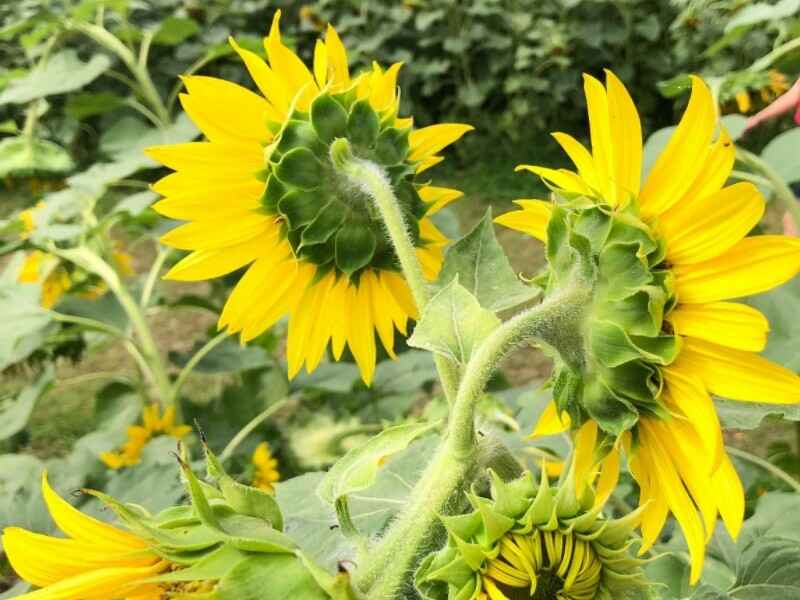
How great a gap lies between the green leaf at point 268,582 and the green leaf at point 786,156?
689 millimetres

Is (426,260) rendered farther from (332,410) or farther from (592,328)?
(332,410)

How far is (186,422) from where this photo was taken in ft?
4.76

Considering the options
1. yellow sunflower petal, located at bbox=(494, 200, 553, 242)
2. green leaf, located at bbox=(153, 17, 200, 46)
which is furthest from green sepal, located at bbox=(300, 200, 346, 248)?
green leaf, located at bbox=(153, 17, 200, 46)

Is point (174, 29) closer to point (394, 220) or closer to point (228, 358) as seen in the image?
point (228, 358)

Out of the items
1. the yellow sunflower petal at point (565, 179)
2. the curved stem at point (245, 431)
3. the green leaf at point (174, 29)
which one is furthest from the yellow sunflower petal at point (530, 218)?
the green leaf at point (174, 29)

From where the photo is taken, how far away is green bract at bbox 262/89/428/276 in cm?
59

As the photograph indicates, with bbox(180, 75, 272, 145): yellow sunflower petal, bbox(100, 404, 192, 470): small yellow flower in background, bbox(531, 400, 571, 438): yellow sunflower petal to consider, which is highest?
bbox(180, 75, 272, 145): yellow sunflower petal

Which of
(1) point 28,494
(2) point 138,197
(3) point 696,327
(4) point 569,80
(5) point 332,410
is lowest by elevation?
(4) point 569,80

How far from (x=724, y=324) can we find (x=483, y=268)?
0.14 meters

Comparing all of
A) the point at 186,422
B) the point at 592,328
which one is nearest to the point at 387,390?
the point at 186,422

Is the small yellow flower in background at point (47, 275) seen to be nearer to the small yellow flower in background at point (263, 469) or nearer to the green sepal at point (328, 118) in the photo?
the small yellow flower in background at point (263, 469)

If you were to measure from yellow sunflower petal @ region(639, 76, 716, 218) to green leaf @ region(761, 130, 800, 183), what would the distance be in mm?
480

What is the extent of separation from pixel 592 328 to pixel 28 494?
2.18 feet

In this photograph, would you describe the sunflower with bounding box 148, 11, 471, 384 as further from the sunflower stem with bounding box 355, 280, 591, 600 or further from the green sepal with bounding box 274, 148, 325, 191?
the sunflower stem with bounding box 355, 280, 591, 600
